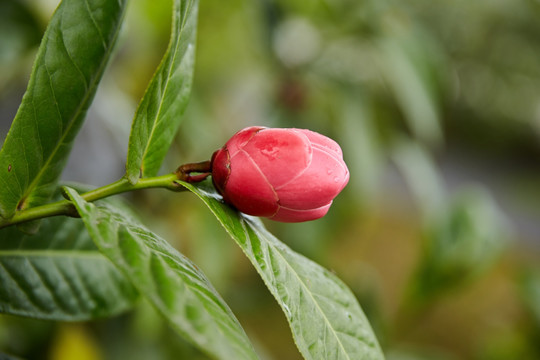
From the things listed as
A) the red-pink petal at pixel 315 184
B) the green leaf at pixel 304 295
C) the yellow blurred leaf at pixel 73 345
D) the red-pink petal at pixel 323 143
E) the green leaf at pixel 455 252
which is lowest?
the green leaf at pixel 455 252

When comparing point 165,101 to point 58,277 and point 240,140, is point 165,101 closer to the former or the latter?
point 240,140

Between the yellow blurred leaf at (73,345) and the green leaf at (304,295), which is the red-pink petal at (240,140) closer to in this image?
the green leaf at (304,295)

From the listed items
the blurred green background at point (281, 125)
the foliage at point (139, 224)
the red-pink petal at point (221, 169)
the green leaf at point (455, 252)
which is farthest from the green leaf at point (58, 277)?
the green leaf at point (455, 252)

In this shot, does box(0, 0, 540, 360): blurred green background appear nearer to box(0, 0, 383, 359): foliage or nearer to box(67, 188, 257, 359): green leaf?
box(0, 0, 383, 359): foliage

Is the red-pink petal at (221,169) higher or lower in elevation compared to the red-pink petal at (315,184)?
higher

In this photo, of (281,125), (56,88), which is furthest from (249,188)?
(281,125)

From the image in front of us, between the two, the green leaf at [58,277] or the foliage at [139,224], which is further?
the green leaf at [58,277]
